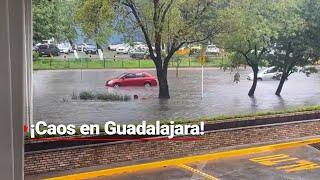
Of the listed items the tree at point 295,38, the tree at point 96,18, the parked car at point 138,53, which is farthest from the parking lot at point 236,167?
the tree at point 96,18

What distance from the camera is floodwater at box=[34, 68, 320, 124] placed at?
27.2 ft

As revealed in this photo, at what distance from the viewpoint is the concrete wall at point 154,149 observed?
315 inches

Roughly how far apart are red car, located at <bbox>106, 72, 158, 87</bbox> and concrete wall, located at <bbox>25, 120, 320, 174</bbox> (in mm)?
1158

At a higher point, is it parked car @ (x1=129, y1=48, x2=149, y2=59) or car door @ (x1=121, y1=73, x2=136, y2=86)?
parked car @ (x1=129, y1=48, x2=149, y2=59)

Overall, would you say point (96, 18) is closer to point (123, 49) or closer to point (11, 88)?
point (123, 49)

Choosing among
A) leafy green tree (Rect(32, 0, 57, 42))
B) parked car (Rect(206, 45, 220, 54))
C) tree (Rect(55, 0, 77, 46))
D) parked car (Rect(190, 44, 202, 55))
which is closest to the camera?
leafy green tree (Rect(32, 0, 57, 42))

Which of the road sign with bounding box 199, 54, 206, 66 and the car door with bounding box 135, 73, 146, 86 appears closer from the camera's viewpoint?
the car door with bounding box 135, 73, 146, 86

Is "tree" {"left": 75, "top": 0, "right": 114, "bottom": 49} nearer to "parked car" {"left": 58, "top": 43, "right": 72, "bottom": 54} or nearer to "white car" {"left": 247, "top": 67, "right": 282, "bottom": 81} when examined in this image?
"parked car" {"left": 58, "top": 43, "right": 72, "bottom": 54}

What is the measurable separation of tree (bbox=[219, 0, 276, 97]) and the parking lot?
4.63 feet

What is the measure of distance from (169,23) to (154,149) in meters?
2.54

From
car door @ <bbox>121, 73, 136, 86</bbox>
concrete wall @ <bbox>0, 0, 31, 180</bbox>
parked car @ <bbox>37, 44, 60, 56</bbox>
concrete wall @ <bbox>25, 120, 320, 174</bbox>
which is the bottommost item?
concrete wall @ <bbox>25, 120, 320, 174</bbox>

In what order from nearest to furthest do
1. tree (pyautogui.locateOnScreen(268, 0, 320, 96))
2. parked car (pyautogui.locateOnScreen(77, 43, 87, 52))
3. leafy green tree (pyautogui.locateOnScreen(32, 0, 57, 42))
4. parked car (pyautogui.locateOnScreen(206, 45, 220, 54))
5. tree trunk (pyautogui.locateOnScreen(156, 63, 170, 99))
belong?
leafy green tree (pyautogui.locateOnScreen(32, 0, 57, 42)) → parked car (pyautogui.locateOnScreen(77, 43, 87, 52)) → tree trunk (pyautogui.locateOnScreen(156, 63, 170, 99)) → parked car (pyautogui.locateOnScreen(206, 45, 220, 54)) → tree (pyautogui.locateOnScreen(268, 0, 320, 96))

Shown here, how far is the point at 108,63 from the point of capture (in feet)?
27.9

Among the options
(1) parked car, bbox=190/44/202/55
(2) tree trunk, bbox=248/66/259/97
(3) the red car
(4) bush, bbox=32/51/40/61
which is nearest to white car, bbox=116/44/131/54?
(3) the red car
